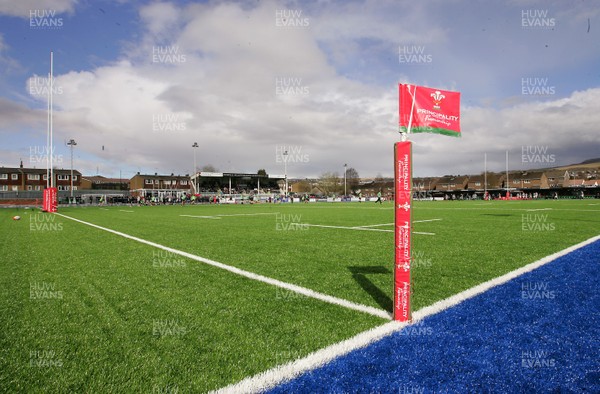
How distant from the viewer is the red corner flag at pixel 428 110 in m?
3.07

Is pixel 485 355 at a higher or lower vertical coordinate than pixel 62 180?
lower

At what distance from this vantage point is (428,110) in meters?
3.10

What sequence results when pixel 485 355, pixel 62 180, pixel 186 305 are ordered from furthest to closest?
1. pixel 62 180
2. pixel 186 305
3. pixel 485 355

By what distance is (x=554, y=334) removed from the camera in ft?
9.14

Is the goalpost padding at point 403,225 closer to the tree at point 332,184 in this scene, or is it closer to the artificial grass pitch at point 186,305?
the artificial grass pitch at point 186,305

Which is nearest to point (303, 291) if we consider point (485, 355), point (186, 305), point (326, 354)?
point (186, 305)

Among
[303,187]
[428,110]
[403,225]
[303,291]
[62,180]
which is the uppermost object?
[62,180]

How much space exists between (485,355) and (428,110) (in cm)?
215

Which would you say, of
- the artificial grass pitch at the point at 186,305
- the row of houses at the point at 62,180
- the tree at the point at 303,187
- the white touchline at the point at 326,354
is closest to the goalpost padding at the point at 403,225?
the white touchline at the point at 326,354

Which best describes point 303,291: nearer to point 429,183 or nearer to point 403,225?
point 403,225

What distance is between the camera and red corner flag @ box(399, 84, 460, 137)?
10.1 ft

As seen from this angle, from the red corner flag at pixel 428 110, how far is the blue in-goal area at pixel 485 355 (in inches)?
73.0

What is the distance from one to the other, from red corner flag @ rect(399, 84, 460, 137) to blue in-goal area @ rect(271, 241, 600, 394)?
1.85 m

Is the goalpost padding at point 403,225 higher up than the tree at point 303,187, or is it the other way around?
the tree at point 303,187
